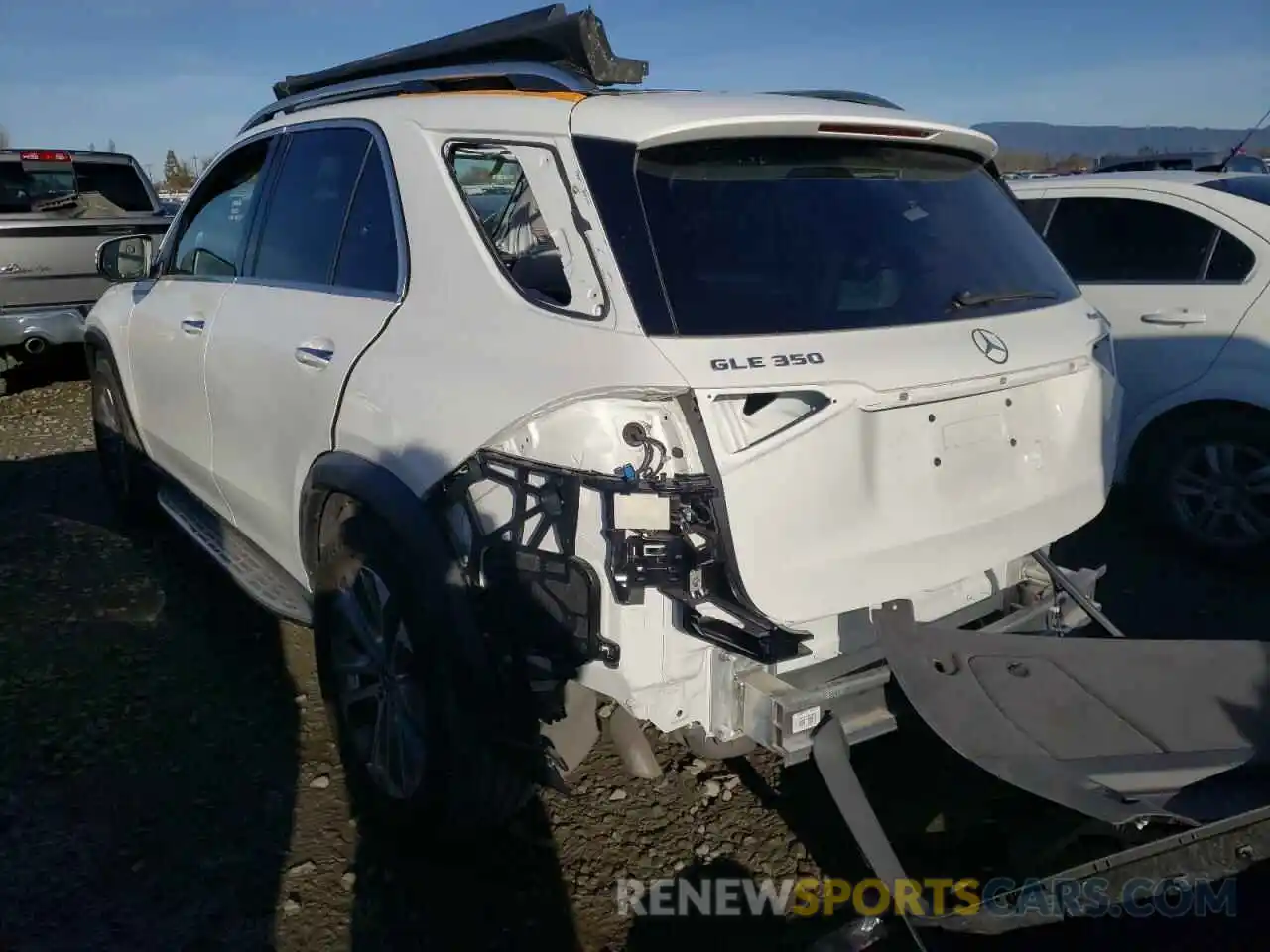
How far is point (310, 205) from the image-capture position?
347cm

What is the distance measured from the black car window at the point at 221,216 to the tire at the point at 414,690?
60.8 inches

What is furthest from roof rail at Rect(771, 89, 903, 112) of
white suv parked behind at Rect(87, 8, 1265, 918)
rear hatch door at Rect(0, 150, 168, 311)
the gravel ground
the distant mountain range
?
the distant mountain range

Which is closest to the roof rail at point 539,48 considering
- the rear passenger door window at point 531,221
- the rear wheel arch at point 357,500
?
the rear passenger door window at point 531,221

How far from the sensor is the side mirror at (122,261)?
4.82 m

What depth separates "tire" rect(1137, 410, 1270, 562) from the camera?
15.7 feet

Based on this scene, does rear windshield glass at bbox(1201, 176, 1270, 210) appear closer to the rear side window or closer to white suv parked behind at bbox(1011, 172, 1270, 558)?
white suv parked behind at bbox(1011, 172, 1270, 558)

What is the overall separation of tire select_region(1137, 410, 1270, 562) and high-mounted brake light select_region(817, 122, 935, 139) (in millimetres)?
2952

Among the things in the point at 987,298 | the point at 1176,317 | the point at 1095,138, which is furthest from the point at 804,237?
the point at 1095,138

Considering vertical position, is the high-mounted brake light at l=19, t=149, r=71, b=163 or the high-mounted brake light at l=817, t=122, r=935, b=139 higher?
the high-mounted brake light at l=817, t=122, r=935, b=139

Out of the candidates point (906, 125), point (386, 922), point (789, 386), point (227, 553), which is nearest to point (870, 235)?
point (906, 125)

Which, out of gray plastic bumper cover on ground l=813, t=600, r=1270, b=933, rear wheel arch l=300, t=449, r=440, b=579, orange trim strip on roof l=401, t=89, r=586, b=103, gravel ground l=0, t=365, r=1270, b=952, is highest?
orange trim strip on roof l=401, t=89, r=586, b=103

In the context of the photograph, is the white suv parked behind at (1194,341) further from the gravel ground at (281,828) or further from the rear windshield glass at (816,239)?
the rear windshield glass at (816,239)

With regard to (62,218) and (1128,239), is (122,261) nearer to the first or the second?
(62,218)

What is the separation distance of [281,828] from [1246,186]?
17.0ft
